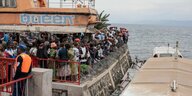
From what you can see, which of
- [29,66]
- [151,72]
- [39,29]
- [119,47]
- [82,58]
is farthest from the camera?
[119,47]

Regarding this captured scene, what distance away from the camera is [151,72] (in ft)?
43.7

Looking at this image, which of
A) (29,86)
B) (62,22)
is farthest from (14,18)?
(29,86)

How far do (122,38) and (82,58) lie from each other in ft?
44.2

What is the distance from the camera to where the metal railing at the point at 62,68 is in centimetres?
1359

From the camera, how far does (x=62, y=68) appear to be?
44.8ft

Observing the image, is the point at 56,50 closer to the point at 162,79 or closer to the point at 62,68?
the point at 62,68

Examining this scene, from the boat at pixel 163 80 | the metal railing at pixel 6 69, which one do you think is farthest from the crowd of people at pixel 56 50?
the boat at pixel 163 80

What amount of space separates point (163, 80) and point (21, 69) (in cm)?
451

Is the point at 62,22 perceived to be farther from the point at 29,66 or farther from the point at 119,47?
the point at 119,47

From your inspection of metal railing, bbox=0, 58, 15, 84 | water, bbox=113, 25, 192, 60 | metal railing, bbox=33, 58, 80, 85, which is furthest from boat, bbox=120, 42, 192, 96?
water, bbox=113, 25, 192, 60

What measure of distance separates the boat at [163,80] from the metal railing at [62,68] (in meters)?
2.26

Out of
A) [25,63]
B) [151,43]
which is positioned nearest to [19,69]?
[25,63]

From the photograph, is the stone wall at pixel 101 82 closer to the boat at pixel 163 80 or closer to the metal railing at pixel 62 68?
the metal railing at pixel 62 68

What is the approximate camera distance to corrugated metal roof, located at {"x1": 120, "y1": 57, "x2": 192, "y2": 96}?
10158 millimetres
